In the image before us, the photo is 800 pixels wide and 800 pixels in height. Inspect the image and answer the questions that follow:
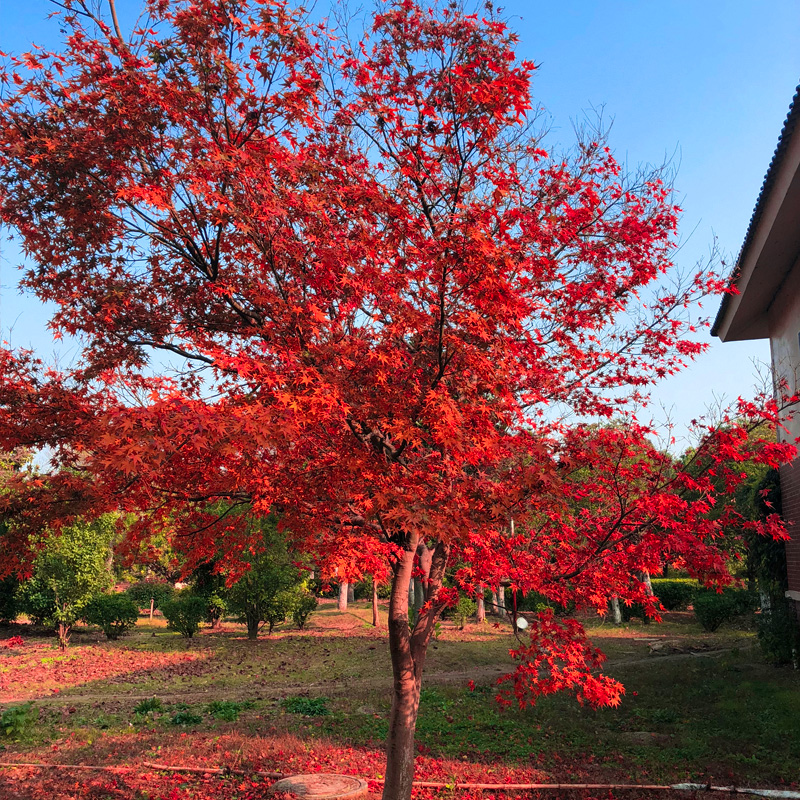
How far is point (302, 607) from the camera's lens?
21.8m

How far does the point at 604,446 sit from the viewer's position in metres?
6.59

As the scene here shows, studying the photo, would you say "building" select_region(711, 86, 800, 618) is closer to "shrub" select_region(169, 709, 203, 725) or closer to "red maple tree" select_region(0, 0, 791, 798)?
"red maple tree" select_region(0, 0, 791, 798)

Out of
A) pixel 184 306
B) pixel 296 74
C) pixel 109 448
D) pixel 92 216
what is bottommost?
pixel 109 448

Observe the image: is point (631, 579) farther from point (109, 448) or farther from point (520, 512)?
point (109, 448)

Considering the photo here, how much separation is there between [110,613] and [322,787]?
16077mm

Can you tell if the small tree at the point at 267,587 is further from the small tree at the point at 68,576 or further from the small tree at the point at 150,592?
the small tree at the point at 150,592

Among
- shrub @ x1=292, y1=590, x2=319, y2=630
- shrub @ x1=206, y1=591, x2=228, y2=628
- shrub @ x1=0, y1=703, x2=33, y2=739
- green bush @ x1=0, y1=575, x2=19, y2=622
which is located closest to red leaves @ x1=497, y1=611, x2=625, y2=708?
shrub @ x1=0, y1=703, x2=33, y2=739

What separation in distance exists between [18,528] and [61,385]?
4.58ft

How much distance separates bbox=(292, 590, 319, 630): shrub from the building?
1473 cm

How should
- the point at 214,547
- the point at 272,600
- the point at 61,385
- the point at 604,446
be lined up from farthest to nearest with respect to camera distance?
the point at 272,600
the point at 604,446
the point at 214,547
the point at 61,385

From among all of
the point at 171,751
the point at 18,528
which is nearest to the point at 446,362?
the point at 18,528

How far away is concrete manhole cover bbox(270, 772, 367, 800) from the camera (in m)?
6.79

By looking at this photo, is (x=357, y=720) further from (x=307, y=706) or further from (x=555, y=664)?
(x=555, y=664)

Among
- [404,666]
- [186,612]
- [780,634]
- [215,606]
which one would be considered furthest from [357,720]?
[215,606]
